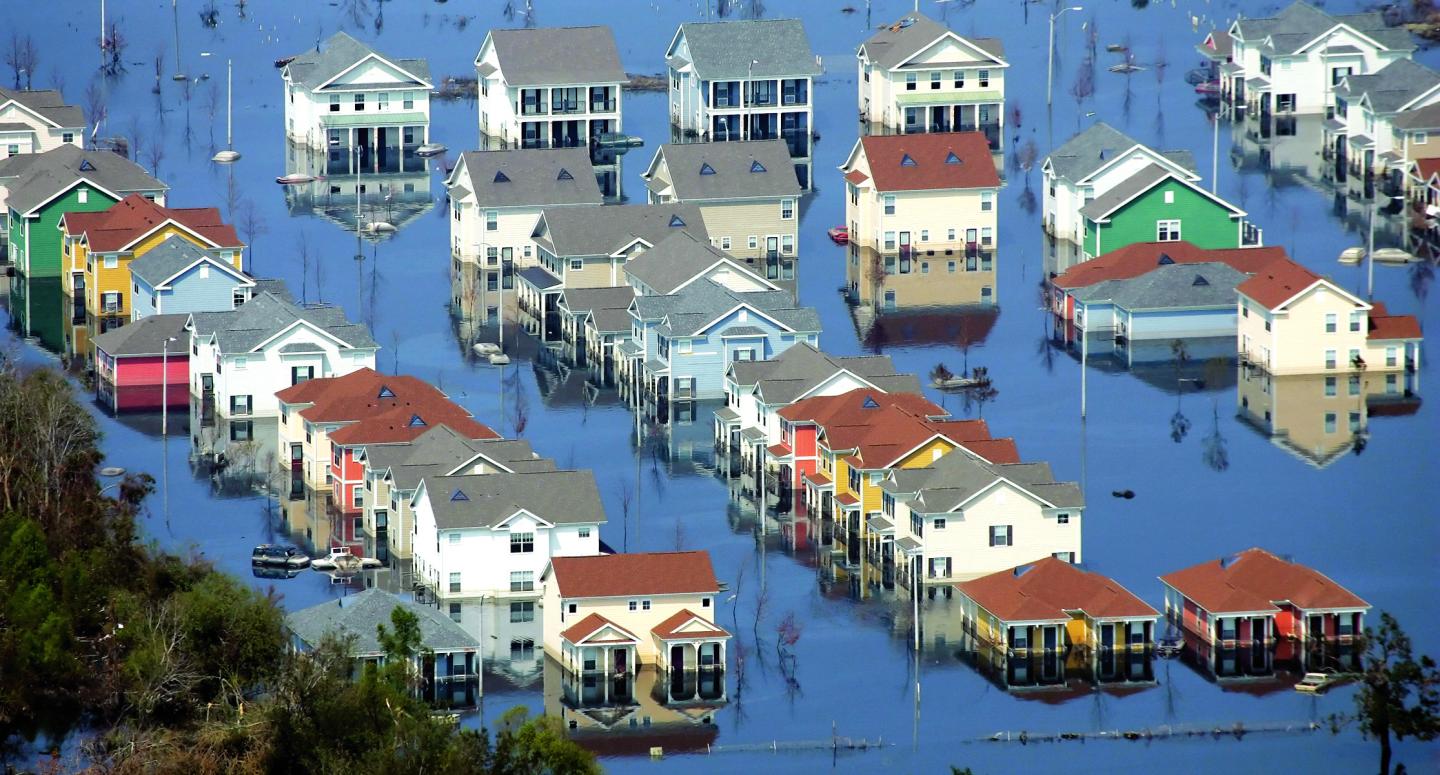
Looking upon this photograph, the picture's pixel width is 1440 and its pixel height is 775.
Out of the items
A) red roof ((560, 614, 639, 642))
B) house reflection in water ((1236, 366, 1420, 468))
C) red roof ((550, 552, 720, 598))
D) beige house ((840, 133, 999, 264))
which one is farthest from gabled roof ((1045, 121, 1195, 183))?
red roof ((560, 614, 639, 642))

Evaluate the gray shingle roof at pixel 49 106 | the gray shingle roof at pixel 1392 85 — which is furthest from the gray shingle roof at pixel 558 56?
the gray shingle roof at pixel 1392 85

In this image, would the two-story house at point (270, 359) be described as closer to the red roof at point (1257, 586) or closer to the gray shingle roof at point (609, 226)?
the gray shingle roof at point (609, 226)

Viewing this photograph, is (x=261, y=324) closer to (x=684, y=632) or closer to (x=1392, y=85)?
(x=684, y=632)

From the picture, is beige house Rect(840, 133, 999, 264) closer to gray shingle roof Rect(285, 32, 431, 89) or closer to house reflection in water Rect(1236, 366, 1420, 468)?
house reflection in water Rect(1236, 366, 1420, 468)

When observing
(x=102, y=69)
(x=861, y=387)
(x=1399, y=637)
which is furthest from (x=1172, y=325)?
(x=102, y=69)

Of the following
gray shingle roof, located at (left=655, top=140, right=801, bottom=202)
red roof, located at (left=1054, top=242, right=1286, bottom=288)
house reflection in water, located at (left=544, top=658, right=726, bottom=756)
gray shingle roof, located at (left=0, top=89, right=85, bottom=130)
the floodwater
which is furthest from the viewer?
gray shingle roof, located at (left=0, top=89, right=85, bottom=130)

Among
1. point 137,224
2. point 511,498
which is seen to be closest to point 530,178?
point 137,224
